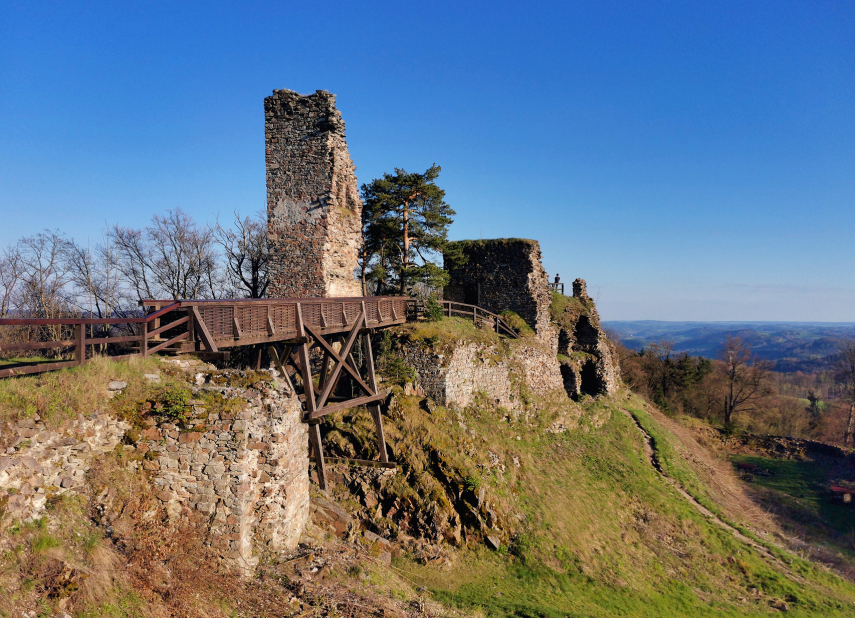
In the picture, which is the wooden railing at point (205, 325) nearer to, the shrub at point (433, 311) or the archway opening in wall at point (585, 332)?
the shrub at point (433, 311)

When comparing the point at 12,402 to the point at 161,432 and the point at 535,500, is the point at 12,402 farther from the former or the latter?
the point at 535,500

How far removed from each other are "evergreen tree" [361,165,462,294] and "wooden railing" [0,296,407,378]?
28.3 feet

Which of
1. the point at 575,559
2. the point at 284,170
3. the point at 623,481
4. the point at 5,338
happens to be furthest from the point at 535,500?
the point at 5,338

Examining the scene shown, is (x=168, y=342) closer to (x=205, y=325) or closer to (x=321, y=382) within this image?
(x=205, y=325)

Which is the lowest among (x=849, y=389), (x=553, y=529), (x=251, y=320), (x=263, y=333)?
(x=849, y=389)

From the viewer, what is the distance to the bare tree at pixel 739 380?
40.2m

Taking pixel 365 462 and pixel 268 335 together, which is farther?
pixel 365 462

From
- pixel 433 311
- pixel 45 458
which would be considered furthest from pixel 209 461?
pixel 433 311

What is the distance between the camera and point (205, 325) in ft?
31.2

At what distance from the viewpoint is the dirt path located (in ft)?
51.0

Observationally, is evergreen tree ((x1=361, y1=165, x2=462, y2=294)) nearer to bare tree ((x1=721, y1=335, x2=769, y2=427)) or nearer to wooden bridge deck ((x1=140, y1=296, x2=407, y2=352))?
wooden bridge deck ((x1=140, y1=296, x2=407, y2=352))

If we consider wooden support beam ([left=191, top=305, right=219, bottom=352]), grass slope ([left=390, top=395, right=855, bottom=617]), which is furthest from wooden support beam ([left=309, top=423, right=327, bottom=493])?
wooden support beam ([left=191, top=305, right=219, bottom=352])

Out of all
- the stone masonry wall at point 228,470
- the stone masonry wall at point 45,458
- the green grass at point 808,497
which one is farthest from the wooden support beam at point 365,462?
the green grass at point 808,497

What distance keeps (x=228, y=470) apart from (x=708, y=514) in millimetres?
19001
